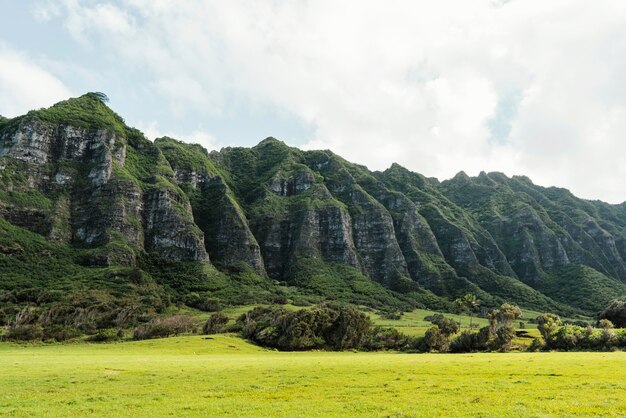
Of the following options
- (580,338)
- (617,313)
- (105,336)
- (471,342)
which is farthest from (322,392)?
(617,313)

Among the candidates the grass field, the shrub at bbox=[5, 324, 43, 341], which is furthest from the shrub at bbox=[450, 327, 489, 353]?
the shrub at bbox=[5, 324, 43, 341]

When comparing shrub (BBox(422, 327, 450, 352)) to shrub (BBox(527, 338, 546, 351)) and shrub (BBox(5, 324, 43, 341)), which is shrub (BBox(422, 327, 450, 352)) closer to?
shrub (BBox(527, 338, 546, 351))

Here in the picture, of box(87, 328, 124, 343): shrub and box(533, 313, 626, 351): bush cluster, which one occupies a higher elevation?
box(533, 313, 626, 351): bush cluster

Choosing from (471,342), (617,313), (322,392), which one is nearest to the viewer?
(322,392)

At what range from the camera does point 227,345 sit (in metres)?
96.6

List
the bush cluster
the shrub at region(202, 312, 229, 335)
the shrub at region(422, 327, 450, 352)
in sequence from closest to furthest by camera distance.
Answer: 1. the bush cluster
2. the shrub at region(422, 327, 450, 352)
3. the shrub at region(202, 312, 229, 335)

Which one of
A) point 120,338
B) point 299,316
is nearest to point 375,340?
point 299,316

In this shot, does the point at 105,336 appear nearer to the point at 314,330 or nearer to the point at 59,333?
the point at 59,333

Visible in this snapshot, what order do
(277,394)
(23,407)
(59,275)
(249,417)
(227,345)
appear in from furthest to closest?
(59,275) < (227,345) < (277,394) < (23,407) < (249,417)

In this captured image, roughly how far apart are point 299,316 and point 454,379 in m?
81.5

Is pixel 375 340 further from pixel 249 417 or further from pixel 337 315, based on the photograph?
pixel 249 417

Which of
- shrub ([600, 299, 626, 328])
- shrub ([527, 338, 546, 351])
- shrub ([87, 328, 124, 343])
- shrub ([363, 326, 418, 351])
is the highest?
shrub ([600, 299, 626, 328])

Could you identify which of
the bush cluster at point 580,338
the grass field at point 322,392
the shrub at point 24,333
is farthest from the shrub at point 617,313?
the shrub at point 24,333

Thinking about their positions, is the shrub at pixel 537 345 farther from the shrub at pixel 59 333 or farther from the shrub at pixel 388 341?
the shrub at pixel 59 333
